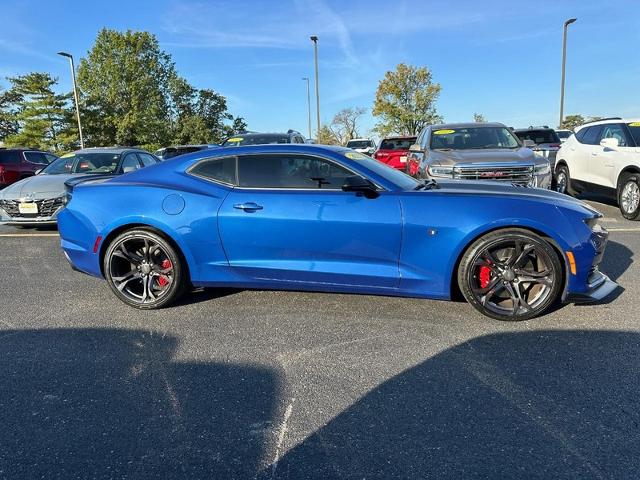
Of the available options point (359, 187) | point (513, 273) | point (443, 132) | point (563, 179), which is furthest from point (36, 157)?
point (513, 273)

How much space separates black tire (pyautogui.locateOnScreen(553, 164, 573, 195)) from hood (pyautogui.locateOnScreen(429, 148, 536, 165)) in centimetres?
272

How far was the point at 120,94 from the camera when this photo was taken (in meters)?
42.2

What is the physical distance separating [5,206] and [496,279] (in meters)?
7.65

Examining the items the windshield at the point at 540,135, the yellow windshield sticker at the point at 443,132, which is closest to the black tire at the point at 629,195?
the yellow windshield sticker at the point at 443,132

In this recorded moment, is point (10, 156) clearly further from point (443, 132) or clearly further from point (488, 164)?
point (488, 164)

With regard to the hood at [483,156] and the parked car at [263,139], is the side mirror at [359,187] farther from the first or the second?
the parked car at [263,139]

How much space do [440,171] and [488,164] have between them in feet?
2.27

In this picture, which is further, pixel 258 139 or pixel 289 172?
pixel 258 139

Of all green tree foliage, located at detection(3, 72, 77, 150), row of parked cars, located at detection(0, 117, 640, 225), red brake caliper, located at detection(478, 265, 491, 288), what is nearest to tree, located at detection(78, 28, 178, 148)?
green tree foliage, located at detection(3, 72, 77, 150)

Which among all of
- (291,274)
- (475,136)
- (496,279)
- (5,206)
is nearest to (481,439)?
(496,279)

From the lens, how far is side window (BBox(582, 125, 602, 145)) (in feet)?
29.1

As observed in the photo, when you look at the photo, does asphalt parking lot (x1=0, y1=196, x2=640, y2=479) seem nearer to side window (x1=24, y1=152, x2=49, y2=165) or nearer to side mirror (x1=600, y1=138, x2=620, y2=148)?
side mirror (x1=600, y1=138, x2=620, y2=148)

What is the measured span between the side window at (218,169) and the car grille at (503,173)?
13.2 ft

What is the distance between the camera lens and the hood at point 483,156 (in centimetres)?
689
